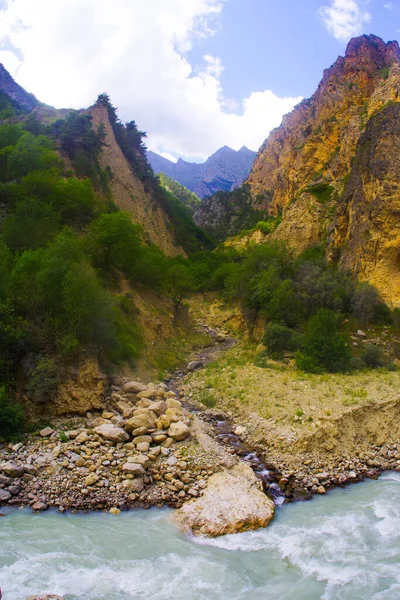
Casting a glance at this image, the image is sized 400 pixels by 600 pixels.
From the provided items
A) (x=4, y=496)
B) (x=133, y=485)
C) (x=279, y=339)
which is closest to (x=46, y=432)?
(x=4, y=496)

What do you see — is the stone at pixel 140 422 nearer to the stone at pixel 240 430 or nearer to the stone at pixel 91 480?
the stone at pixel 91 480

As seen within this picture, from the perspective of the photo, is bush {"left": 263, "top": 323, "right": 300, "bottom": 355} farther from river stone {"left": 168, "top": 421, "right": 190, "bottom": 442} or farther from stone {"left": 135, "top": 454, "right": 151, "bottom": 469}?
stone {"left": 135, "top": 454, "right": 151, "bottom": 469}

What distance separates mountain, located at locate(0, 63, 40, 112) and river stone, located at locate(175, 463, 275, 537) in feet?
296

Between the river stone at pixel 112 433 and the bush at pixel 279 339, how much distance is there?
40.2ft

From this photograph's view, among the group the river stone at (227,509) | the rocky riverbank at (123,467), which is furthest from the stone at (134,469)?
the river stone at (227,509)

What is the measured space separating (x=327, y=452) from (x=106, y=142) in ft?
159

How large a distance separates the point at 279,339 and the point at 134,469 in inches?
545

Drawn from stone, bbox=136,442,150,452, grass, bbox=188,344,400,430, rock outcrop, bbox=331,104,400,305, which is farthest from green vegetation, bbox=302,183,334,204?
stone, bbox=136,442,150,452

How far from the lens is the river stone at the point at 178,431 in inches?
516

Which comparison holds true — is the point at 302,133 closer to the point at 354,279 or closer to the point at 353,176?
the point at 353,176

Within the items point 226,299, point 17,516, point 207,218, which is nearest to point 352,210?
point 226,299

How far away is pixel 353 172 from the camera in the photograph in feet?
116

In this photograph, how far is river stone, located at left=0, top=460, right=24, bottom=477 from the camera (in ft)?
35.1

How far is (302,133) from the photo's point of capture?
66.1 meters
